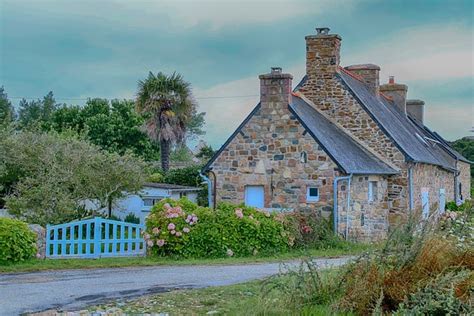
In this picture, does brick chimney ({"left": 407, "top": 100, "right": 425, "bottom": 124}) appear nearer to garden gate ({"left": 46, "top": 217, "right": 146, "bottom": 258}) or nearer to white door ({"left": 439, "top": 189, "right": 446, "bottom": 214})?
white door ({"left": 439, "top": 189, "right": 446, "bottom": 214})

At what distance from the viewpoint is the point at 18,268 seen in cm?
1548

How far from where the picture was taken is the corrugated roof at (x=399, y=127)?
82.5 feet

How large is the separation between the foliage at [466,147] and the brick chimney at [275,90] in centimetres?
3466

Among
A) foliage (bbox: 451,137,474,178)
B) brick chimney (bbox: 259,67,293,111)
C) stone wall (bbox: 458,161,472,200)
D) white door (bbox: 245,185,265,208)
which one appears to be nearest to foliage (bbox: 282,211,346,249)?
white door (bbox: 245,185,265,208)

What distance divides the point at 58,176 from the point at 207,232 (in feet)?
21.1

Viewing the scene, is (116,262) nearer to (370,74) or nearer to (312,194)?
(312,194)

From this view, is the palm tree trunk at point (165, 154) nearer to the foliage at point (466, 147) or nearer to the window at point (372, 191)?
the window at point (372, 191)

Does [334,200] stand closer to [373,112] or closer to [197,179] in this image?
[373,112]

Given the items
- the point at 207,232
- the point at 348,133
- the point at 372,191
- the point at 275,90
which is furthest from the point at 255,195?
the point at 207,232

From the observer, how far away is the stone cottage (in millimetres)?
22328

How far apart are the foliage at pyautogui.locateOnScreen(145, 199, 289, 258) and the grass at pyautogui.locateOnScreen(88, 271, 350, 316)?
20.4 feet

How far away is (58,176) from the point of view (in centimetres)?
2206

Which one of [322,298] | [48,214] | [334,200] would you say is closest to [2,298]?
[322,298]

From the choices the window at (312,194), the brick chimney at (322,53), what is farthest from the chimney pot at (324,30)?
the window at (312,194)
